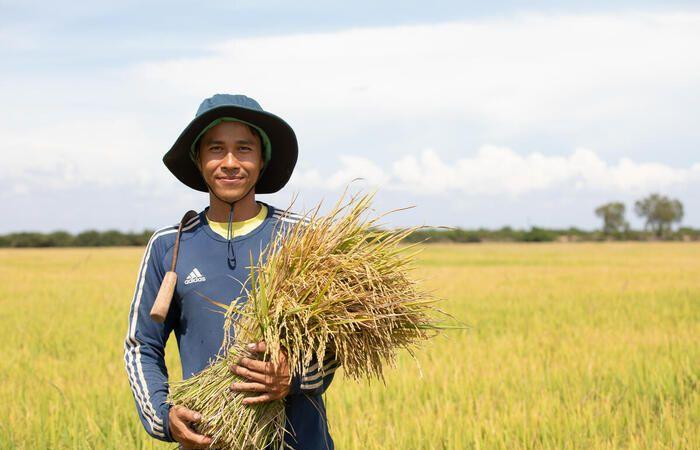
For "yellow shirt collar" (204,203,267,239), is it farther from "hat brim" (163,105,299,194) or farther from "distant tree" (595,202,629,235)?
"distant tree" (595,202,629,235)

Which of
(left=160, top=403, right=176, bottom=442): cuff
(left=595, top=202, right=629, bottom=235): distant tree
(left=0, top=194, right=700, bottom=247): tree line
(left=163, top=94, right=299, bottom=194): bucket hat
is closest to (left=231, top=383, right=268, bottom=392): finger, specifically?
(left=160, top=403, right=176, bottom=442): cuff

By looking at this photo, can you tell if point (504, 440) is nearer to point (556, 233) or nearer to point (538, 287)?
point (538, 287)

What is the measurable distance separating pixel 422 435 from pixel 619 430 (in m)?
1.31

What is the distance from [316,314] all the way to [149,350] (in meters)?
0.76

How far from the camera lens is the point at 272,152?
2.60 metres

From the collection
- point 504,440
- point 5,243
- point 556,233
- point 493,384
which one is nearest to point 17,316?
A: point 493,384

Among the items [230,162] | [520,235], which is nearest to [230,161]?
[230,162]

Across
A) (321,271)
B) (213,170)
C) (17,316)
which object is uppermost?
(213,170)

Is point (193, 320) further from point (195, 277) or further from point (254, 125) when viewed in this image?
point (254, 125)

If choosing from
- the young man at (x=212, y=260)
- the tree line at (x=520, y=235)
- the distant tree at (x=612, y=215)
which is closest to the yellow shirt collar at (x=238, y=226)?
the young man at (x=212, y=260)

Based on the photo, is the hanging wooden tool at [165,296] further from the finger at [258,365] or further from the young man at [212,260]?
the finger at [258,365]

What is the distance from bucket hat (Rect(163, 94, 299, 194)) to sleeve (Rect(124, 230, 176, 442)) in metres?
0.27

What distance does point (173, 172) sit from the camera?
→ 8.77 feet

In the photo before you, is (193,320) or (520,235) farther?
(520,235)
